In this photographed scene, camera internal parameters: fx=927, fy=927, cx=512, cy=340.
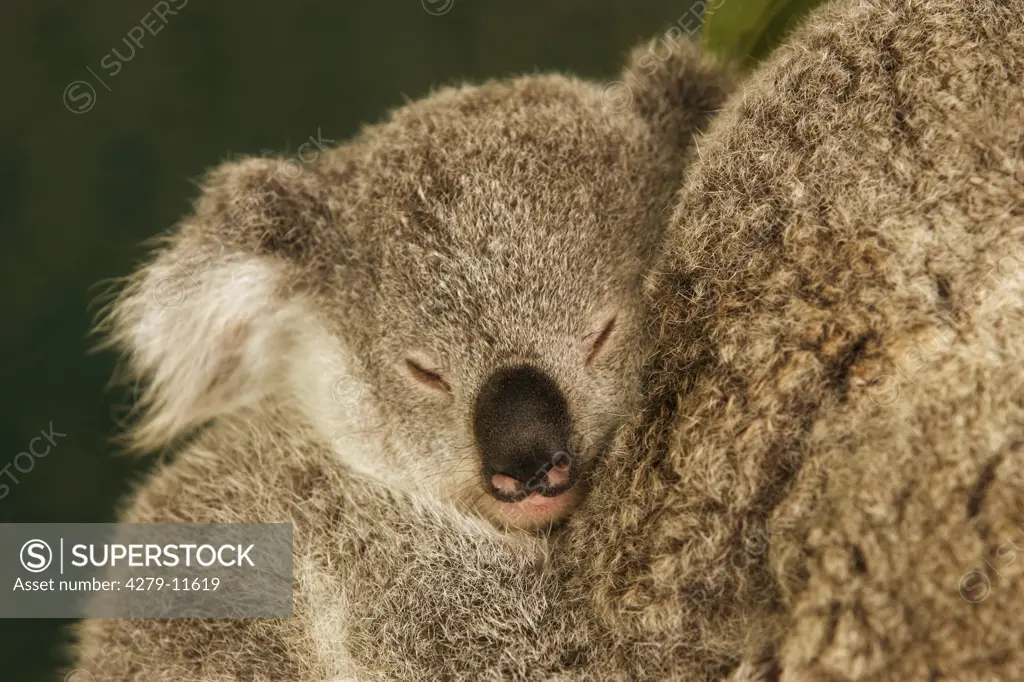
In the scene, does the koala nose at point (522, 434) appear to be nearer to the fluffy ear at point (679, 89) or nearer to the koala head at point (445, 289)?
the koala head at point (445, 289)

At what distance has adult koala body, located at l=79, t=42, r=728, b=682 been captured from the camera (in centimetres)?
132

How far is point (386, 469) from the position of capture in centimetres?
150

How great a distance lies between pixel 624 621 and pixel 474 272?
580mm

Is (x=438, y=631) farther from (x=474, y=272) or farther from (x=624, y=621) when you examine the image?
(x=474, y=272)

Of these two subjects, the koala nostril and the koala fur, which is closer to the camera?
the koala fur

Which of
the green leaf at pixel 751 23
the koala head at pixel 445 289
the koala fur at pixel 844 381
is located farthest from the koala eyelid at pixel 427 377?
the green leaf at pixel 751 23

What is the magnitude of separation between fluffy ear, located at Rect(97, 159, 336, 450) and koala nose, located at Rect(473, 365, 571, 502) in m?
0.52

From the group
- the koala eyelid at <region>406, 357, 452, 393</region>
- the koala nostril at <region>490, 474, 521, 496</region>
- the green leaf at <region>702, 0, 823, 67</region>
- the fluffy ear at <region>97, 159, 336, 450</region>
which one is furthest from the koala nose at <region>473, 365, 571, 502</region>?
the green leaf at <region>702, 0, 823, 67</region>

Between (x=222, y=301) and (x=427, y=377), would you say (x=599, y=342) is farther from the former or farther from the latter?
(x=222, y=301)

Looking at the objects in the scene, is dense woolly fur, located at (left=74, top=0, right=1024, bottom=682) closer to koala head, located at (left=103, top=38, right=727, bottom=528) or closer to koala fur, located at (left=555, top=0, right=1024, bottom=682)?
koala fur, located at (left=555, top=0, right=1024, bottom=682)

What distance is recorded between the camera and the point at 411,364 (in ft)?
5.00

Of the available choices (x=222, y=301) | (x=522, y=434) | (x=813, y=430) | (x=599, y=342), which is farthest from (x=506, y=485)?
(x=222, y=301)

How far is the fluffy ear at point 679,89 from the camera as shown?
5.45 ft

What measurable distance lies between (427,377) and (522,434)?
0.93ft
